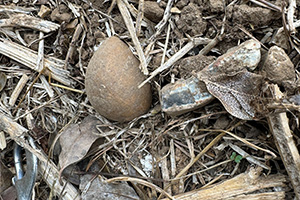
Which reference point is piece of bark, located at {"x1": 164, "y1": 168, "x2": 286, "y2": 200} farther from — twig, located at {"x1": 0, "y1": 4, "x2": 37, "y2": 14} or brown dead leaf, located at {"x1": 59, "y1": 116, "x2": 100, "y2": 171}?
twig, located at {"x1": 0, "y1": 4, "x2": 37, "y2": 14}

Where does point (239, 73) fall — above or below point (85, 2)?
below

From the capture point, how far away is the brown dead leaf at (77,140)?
1698mm

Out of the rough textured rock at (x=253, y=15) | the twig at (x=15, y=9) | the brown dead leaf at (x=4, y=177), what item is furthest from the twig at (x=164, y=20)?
the brown dead leaf at (x=4, y=177)

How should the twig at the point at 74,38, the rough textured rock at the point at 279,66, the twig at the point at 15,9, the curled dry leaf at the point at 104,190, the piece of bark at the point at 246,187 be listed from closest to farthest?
the rough textured rock at the point at 279,66 < the piece of bark at the point at 246,187 < the curled dry leaf at the point at 104,190 < the twig at the point at 74,38 < the twig at the point at 15,9

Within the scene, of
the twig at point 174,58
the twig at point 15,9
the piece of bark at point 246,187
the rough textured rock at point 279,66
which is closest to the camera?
the rough textured rock at point 279,66

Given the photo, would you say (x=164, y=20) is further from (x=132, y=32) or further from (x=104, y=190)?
(x=104, y=190)

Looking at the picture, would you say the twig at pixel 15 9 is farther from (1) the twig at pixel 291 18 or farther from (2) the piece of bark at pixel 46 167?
(1) the twig at pixel 291 18

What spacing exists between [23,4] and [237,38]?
1383mm

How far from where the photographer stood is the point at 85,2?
1.79 meters

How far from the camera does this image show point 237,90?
1409 millimetres

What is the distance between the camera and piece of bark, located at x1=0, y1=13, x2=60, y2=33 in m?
1.84

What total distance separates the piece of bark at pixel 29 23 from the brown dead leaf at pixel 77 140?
619 mm

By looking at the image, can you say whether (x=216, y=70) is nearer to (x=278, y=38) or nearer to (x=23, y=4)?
(x=278, y=38)

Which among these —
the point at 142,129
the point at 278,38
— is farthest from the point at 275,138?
the point at 142,129
